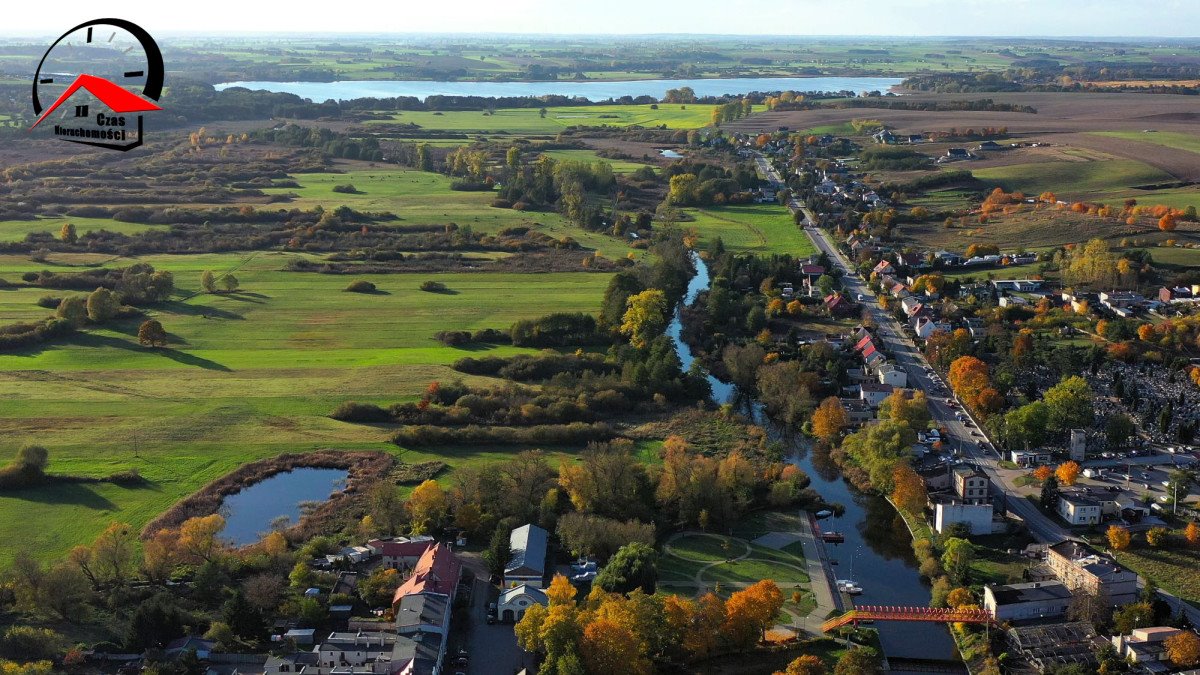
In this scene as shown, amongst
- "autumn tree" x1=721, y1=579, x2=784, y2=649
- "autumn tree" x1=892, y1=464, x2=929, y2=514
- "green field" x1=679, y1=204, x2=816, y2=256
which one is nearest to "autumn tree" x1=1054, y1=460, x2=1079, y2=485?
"autumn tree" x1=892, y1=464, x2=929, y2=514

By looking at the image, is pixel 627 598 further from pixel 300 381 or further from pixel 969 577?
pixel 300 381

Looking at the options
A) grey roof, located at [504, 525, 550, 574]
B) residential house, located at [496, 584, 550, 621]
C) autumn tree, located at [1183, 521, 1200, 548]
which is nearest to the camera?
residential house, located at [496, 584, 550, 621]

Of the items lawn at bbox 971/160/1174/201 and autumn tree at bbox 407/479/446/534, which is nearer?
autumn tree at bbox 407/479/446/534

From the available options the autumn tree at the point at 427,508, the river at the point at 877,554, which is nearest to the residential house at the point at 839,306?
the river at the point at 877,554

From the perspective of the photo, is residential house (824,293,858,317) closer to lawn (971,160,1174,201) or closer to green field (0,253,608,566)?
green field (0,253,608,566)

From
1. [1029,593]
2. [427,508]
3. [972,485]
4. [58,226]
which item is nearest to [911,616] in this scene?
[1029,593]
